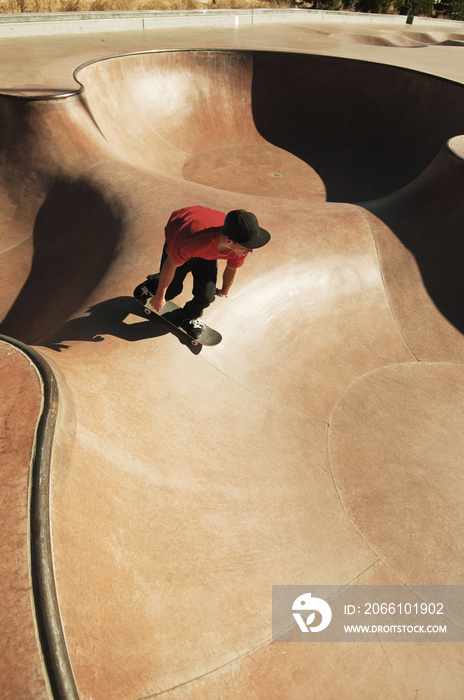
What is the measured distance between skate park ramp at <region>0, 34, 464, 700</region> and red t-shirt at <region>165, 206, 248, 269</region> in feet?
3.97

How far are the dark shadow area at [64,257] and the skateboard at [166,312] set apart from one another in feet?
3.35

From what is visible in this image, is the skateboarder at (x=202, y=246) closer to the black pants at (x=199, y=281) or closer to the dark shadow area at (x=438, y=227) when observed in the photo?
the black pants at (x=199, y=281)

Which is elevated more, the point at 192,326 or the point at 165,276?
the point at 165,276

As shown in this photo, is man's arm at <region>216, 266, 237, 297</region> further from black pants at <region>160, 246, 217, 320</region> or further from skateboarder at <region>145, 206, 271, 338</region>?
black pants at <region>160, 246, 217, 320</region>

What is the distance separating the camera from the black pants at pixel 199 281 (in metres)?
3.86

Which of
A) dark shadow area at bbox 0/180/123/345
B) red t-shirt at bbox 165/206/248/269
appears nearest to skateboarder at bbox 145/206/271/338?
red t-shirt at bbox 165/206/248/269

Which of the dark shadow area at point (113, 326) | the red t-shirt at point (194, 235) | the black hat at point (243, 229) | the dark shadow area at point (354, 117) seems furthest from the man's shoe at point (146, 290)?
the dark shadow area at point (354, 117)

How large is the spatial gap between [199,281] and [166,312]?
2.22ft

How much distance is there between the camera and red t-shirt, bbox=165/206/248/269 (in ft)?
10.8

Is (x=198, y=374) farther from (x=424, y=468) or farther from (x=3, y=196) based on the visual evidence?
(x=3, y=196)

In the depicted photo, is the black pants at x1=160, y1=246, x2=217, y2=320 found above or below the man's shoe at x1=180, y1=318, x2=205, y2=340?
above

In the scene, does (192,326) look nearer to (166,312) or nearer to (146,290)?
(166,312)

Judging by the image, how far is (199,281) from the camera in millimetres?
3951

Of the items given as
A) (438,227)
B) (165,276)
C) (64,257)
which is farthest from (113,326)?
(438,227)
